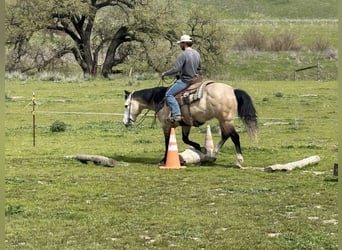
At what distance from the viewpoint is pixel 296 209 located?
8.09m

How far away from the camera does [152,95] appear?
42.1 feet

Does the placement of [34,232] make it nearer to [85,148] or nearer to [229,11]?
[85,148]

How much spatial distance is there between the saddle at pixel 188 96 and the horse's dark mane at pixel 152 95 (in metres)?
0.53

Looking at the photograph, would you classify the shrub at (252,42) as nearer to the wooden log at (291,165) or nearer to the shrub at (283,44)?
the shrub at (283,44)

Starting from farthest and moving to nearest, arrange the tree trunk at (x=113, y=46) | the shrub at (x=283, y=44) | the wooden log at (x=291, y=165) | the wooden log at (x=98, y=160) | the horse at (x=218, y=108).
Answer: the shrub at (x=283, y=44) → the tree trunk at (x=113, y=46) → the wooden log at (x=98, y=160) → the horse at (x=218, y=108) → the wooden log at (x=291, y=165)

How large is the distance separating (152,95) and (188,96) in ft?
3.16

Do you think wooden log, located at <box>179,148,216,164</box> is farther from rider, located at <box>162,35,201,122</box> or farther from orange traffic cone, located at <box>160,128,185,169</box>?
rider, located at <box>162,35,201,122</box>

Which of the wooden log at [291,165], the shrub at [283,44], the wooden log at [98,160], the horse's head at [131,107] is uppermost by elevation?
the horse's head at [131,107]

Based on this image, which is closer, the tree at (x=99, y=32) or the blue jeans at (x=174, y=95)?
the blue jeans at (x=174, y=95)

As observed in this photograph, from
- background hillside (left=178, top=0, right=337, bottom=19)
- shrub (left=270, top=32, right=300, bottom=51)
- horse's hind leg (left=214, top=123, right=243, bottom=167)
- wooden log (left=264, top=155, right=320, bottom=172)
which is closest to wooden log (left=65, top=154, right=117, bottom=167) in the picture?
horse's hind leg (left=214, top=123, right=243, bottom=167)

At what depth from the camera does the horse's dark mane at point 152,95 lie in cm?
1270

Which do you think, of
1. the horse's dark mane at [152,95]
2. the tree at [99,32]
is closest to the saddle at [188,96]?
the horse's dark mane at [152,95]

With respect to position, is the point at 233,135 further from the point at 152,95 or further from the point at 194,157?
the point at 152,95

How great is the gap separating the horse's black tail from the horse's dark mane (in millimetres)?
1428
